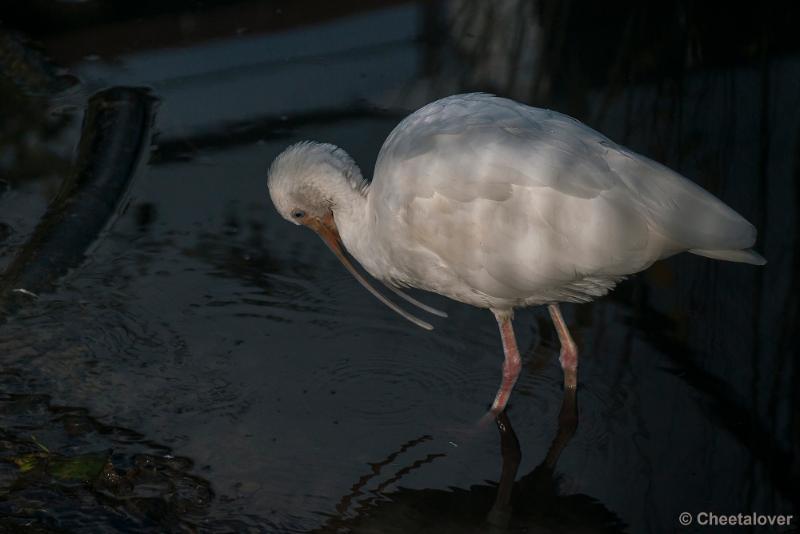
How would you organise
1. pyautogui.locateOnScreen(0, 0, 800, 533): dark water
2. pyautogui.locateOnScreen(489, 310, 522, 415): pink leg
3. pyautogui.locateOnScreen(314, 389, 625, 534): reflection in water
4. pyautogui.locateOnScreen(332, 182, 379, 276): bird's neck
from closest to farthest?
pyautogui.locateOnScreen(314, 389, 625, 534): reflection in water < pyautogui.locateOnScreen(0, 0, 800, 533): dark water < pyautogui.locateOnScreen(489, 310, 522, 415): pink leg < pyautogui.locateOnScreen(332, 182, 379, 276): bird's neck

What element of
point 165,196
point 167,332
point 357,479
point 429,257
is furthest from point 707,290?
point 165,196

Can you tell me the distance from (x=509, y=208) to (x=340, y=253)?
1066mm

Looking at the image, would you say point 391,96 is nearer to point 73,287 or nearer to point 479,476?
point 73,287

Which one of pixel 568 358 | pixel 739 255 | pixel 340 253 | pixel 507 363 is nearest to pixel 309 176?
pixel 340 253

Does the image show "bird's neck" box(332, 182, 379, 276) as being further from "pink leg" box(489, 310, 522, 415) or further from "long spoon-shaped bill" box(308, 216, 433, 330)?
"pink leg" box(489, 310, 522, 415)

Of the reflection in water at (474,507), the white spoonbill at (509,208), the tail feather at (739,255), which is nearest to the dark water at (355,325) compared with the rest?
the reflection in water at (474,507)

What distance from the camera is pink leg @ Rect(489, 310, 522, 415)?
475cm

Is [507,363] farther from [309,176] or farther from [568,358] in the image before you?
[309,176]

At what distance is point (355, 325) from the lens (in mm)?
5262

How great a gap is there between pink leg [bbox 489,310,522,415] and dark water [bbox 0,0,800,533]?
87 millimetres

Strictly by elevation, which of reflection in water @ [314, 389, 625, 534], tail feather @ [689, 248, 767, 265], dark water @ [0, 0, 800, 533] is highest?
tail feather @ [689, 248, 767, 265]

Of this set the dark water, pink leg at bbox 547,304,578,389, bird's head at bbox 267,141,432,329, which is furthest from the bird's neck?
pink leg at bbox 547,304,578,389

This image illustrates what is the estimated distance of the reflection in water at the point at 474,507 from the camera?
4160 millimetres

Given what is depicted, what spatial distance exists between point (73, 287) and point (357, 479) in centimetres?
180
